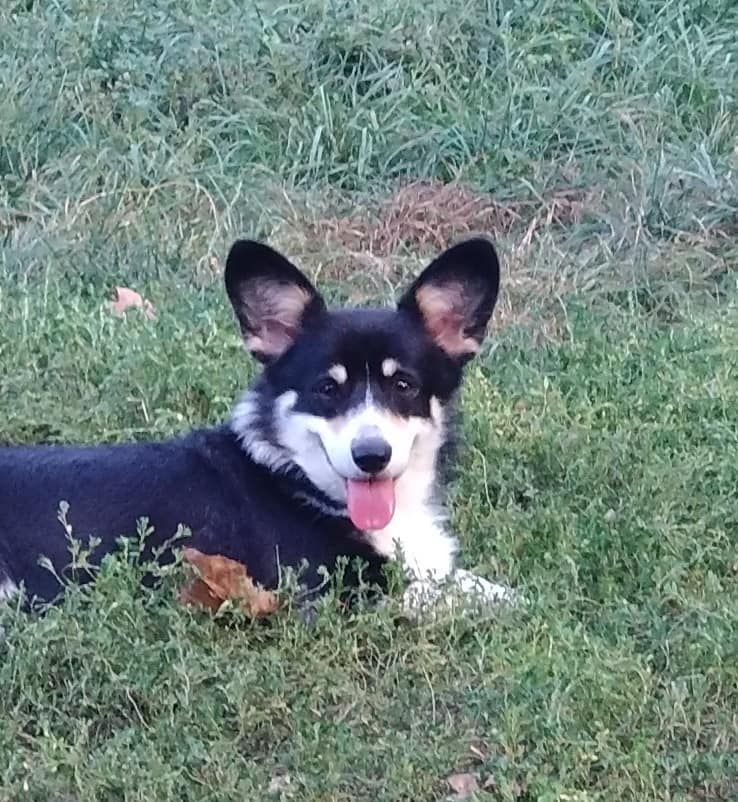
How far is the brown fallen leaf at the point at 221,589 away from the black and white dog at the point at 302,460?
16 cm

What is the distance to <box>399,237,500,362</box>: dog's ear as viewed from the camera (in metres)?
4.68

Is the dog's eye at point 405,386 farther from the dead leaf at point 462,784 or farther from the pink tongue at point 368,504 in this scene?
the dead leaf at point 462,784

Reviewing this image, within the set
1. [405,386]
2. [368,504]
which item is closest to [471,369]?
[405,386]

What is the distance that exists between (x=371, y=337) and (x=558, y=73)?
14.8 feet

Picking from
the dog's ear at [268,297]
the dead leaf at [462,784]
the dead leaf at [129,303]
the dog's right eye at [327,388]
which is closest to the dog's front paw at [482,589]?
the dog's right eye at [327,388]

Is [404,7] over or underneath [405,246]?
over

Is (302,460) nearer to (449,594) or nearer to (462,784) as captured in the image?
(449,594)

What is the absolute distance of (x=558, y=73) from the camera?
28.3 feet

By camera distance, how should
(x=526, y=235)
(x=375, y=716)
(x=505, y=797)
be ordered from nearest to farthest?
1. (x=505, y=797)
2. (x=375, y=716)
3. (x=526, y=235)

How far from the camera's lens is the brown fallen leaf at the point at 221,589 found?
4125 mm

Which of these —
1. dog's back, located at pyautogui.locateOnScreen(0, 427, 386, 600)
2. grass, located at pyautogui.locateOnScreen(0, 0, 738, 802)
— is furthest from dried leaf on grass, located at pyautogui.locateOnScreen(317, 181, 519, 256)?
dog's back, located at pyautogui.locateOnScreen(0, 427, 386, 600)

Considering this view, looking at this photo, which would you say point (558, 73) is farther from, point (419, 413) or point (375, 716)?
point (375, 716)

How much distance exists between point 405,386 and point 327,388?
0.76ft

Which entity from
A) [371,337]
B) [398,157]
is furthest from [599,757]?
[398,157]
